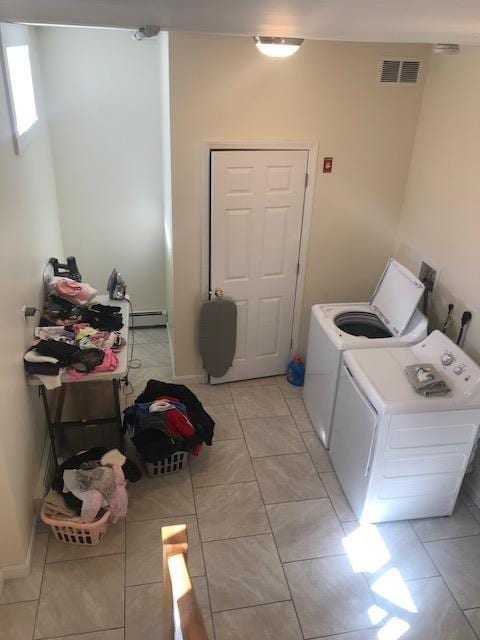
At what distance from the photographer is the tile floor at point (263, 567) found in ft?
8.12

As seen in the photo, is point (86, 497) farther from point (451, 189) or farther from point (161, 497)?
point (451, 189)

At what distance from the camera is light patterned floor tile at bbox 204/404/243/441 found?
12.1ft

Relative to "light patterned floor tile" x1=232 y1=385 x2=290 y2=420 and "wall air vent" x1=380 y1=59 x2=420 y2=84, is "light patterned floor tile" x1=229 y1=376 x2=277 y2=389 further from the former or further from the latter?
"wall air vent" x1=380 y1=59 x2=420 y2=84

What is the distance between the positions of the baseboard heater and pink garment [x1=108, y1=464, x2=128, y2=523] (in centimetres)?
228

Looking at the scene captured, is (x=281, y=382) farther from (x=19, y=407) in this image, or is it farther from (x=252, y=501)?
(x=19, y=407)

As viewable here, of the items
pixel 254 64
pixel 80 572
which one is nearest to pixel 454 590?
pixel 80 572

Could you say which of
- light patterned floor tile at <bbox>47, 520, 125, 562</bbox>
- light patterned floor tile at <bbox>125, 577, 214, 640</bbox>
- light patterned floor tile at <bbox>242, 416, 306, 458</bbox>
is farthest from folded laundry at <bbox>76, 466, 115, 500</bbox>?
light patterned floor tile at <bbox>242, 416, 306, 458</bbox>

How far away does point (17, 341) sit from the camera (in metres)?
2.61

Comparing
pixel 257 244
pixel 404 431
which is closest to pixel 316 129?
pixel 257 244

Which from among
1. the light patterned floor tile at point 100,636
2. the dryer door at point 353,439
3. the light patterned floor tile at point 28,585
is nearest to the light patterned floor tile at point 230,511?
the dryer door at point 353,439

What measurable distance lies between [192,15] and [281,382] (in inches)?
129

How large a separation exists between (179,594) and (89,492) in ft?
5.16

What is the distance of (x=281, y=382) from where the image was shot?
14.1 ft

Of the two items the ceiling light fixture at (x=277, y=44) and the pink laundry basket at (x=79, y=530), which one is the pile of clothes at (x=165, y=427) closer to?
the pink laundry basket at (x=79, y=530)
